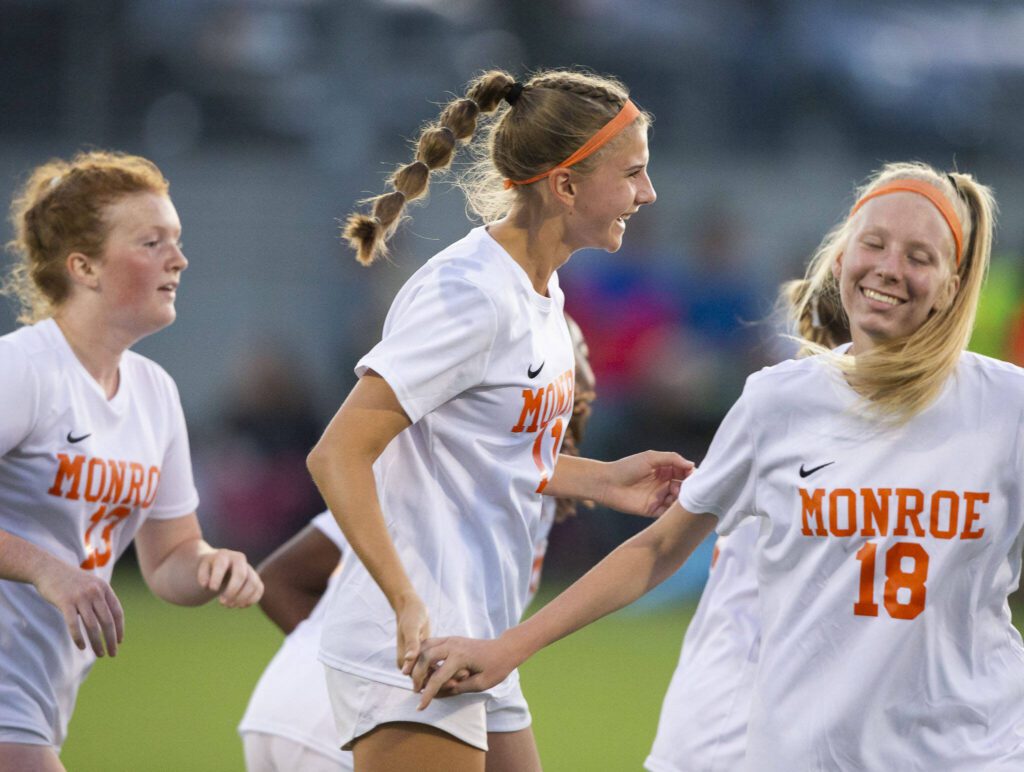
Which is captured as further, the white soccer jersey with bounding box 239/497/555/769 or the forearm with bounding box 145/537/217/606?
the forearm with bounding box 145/537/217/606

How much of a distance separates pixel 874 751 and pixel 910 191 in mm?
1160

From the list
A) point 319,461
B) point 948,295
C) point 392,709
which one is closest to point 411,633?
point 392,709

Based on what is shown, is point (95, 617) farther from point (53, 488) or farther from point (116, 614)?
point (53, 488)

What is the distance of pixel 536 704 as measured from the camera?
7875 millimetres

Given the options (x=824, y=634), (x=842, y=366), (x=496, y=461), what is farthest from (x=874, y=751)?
(x=496, y=461)

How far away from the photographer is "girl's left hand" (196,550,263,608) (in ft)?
12.0

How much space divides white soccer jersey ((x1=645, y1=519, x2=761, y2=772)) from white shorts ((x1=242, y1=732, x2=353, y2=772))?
0.82 meters

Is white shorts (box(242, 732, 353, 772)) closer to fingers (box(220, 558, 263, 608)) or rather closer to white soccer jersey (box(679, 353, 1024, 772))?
fingers (box(220, 558, 263, 608))

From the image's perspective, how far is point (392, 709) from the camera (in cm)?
313

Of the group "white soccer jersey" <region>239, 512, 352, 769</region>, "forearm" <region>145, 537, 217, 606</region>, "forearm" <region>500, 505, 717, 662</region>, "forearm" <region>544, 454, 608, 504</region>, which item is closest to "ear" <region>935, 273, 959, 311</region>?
"forearm" <region>500, 505, 717, 662</region>

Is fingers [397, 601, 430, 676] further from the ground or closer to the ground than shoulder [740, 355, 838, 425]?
closer to the ground

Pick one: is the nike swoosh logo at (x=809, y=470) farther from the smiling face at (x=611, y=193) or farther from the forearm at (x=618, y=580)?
the smiling face at (x=611, y=193)

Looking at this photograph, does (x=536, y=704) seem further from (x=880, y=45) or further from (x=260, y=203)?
(x=880, y=45)

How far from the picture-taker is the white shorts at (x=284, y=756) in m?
3.83
